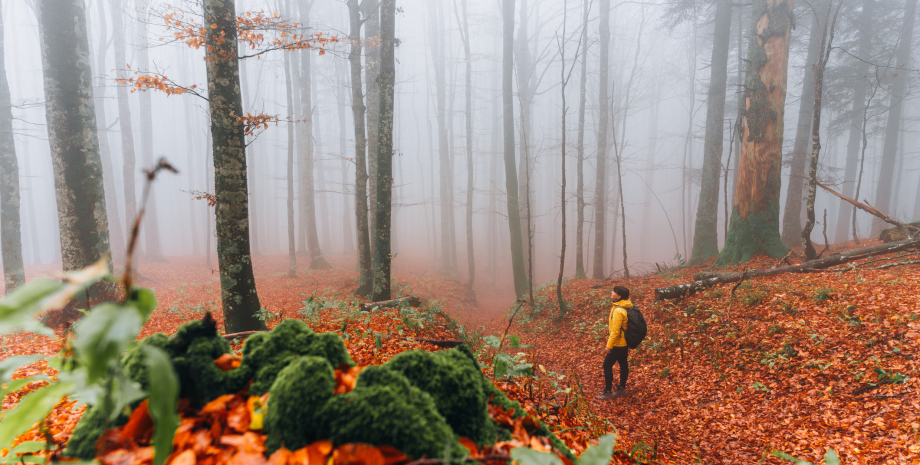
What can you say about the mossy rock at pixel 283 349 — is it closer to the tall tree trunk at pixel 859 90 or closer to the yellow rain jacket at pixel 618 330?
the yellow rain jacket at pixel 618 330

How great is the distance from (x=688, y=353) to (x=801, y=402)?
1.88 m

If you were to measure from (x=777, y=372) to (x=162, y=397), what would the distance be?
691cm

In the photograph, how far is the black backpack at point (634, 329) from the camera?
594cm

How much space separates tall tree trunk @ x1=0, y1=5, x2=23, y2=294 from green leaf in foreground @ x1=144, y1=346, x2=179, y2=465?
1174cm

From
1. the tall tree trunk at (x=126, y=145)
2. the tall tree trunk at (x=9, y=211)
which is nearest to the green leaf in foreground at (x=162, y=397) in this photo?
the tall tree trunk at (x=9, y=211)

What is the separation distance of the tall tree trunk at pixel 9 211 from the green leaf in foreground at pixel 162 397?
11737mm

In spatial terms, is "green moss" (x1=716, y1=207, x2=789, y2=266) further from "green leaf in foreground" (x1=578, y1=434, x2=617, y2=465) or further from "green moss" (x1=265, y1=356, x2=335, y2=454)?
"green moss" (x1=265, y1=356, x2=335, y2=454)

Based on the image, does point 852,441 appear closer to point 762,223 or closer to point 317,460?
point 317,460

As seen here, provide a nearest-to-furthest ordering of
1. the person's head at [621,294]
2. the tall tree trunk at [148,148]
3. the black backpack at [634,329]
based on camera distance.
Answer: the black backpack at [634,329] < the person's head at [621,294] < the tall tree trunk at [148,148]

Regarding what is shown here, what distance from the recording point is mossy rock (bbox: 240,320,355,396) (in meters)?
1.88

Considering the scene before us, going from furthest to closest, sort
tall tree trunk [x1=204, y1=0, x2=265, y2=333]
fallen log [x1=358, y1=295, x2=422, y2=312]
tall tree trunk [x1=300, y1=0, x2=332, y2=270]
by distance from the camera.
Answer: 1. tall tree trunk [x1=300, y1=0, x2=332, y2=270]
2. fallen log [x1=358, y1=295, x2=422, y2=312]
3. tall tree trunk [x1=204, y1=0, x2=265, y2=333]

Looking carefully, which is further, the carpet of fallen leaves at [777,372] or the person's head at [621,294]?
the person's head at [621,294]

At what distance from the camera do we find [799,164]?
14688mm

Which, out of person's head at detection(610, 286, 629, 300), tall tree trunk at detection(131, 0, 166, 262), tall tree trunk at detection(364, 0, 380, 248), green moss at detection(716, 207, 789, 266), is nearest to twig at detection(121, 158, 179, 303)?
person's head at detection(610, 286, 629, 300)
